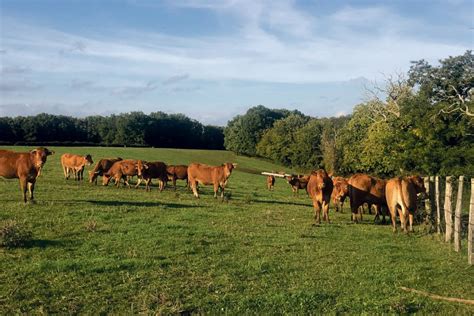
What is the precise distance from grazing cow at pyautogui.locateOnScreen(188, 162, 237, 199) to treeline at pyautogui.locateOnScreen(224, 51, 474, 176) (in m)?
20.3

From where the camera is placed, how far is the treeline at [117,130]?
95.4 m

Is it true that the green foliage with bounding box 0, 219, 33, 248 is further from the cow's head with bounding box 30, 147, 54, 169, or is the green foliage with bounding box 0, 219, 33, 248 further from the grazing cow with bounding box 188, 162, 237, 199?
the grazing cow with bounding box 188, 162, 237, 199

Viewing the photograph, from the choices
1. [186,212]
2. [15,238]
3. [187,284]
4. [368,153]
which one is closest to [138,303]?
[187,284]

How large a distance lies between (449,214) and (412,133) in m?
28.6

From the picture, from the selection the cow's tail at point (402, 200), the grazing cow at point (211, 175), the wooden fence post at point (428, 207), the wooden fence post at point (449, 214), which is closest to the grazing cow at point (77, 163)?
the grazing cow at point (211, 175)

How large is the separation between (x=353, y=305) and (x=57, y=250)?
20.1ft

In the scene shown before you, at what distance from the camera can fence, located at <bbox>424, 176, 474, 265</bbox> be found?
11273mm

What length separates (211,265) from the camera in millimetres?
9352

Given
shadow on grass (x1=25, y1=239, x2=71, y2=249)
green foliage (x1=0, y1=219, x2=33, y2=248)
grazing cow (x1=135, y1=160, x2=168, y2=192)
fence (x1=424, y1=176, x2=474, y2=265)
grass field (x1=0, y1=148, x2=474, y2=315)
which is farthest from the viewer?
grazing cow (x1=135, y1=160, x2=168, y2=192)

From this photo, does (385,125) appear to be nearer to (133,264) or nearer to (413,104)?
(413,104)

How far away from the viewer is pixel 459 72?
4538 centimetres

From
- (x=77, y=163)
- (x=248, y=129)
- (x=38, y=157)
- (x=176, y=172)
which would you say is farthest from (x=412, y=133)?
(x=248, y=129)

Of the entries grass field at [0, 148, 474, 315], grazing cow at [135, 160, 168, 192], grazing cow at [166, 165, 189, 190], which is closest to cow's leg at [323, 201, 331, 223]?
grass field at [0, 148, 474, 315]

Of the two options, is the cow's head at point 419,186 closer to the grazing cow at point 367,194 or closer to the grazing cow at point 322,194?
the grazing cow at point 367,194
